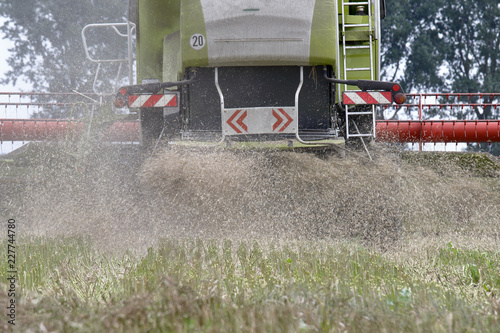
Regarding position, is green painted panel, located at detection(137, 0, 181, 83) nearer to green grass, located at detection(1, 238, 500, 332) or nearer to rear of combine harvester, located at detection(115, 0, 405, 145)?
rear of combine harvester, located at detection(115, 0, 405, 145)

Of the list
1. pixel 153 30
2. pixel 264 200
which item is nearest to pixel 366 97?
pixel 264 200

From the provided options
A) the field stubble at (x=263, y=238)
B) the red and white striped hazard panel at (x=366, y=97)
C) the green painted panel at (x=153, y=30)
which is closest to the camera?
the field stubble at (x=263, y=238)

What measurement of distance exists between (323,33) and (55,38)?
23278mm

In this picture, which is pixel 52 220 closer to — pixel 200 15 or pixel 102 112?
pixel 102 112

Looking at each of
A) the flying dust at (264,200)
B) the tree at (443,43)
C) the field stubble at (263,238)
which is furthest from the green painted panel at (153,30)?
the tree at (443,43)

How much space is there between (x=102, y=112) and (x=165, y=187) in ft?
9.61

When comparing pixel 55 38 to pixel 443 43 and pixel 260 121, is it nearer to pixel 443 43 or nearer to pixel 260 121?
pixel 443 43

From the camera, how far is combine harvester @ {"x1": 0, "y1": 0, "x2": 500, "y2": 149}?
4.84m

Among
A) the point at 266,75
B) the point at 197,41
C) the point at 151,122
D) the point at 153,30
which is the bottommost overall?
the point at 151,122

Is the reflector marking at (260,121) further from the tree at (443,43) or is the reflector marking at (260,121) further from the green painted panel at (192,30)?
the tree at (443,43)

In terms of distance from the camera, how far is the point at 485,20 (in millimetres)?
23297

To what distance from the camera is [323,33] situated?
4926 mm

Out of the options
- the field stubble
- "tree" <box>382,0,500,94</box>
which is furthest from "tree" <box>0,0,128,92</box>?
the field stubble

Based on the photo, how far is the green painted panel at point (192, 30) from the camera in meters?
4.87
